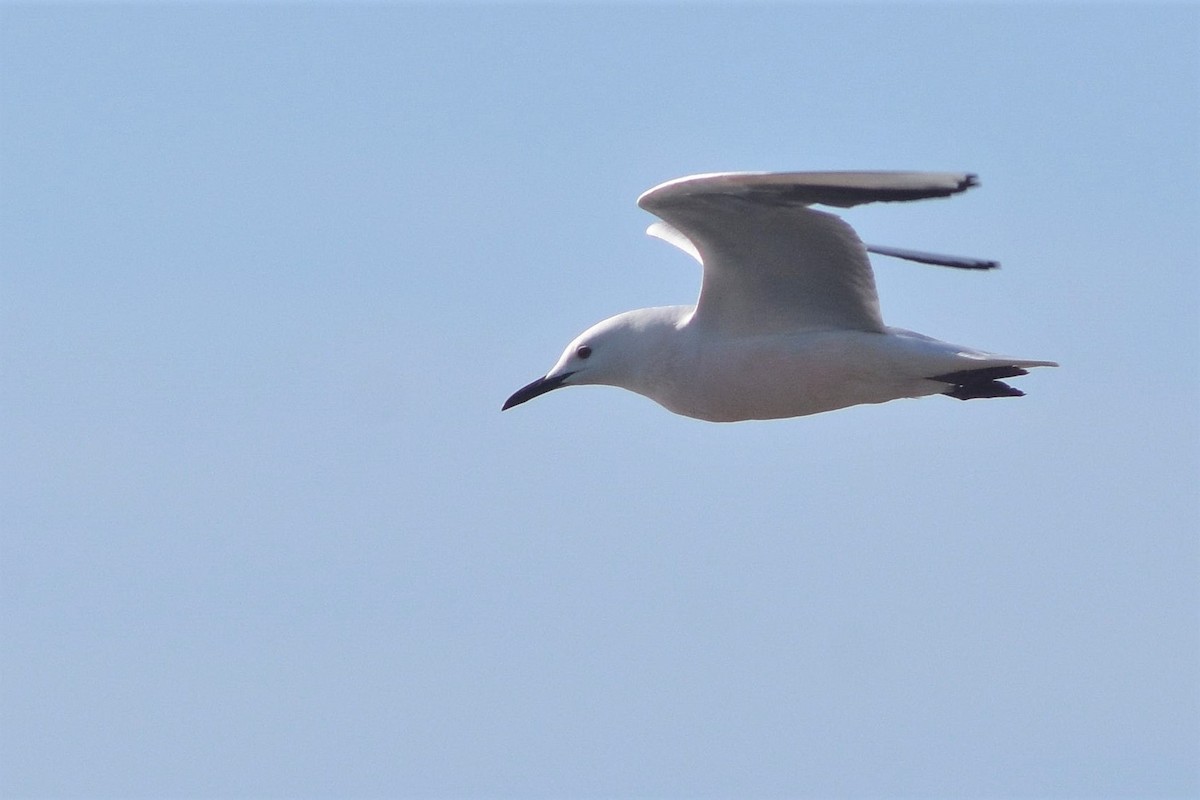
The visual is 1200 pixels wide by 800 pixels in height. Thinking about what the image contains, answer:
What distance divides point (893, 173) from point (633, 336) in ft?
10.0

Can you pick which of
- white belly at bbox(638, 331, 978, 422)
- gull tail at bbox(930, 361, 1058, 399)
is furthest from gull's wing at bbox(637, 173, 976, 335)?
gull tail at bbox(930, 361, 1058, 399)

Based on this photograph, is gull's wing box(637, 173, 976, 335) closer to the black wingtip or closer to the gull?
the gull

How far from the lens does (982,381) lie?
1162 centimetres

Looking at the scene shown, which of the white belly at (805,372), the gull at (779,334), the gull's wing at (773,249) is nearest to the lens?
the gull's wing at (773,249)

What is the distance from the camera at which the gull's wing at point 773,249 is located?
10.3m

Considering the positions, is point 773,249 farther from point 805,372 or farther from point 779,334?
point 805,372

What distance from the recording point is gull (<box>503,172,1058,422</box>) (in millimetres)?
10930

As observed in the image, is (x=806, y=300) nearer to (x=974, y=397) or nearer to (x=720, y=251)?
(x=720, y=251)

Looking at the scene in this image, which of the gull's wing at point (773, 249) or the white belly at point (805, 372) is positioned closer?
the gull's wing at point (773, 249)

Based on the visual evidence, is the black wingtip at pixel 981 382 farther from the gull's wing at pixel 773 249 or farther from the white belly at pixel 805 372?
the gull's wing at pixel 773 249

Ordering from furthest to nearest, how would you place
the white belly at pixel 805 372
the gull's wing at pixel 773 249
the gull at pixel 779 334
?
the white belly at pixel 805 372 → the gull at pixel 779 334 → the gull's wing at pixel 773 249

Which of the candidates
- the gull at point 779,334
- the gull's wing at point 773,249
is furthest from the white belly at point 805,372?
the gull's wing at point 773,249

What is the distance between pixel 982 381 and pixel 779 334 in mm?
1379

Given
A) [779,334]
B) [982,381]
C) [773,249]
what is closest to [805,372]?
[779,334]
